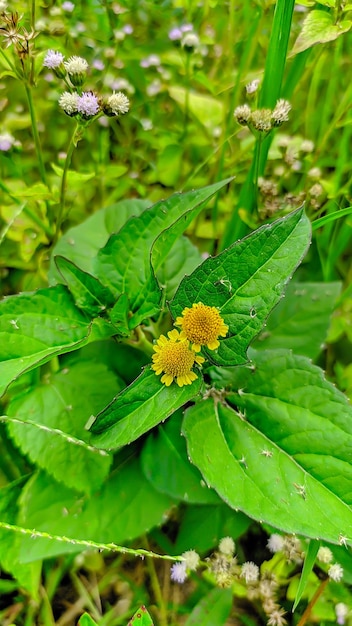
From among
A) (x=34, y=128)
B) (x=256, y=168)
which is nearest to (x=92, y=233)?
(x=34, y=128)

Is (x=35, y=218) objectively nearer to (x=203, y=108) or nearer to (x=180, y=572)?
(x=203, y=108)

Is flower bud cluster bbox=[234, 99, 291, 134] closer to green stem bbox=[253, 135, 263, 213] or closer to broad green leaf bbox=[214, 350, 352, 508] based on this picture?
green stem bbox=[253, 135, 263, 213]

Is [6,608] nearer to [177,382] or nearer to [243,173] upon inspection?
[177,382]

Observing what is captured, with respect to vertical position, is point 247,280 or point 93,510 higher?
point 247,280

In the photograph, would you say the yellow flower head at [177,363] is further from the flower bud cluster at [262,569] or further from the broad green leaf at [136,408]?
the flower bud cluster at [262,569]

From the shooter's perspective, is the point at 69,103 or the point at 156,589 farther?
the point at 156,589

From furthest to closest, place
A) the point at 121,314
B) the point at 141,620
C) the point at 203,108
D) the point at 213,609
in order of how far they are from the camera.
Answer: the point at 203,108
the point at 213,609
the point at 121,314
the point at 141,620
